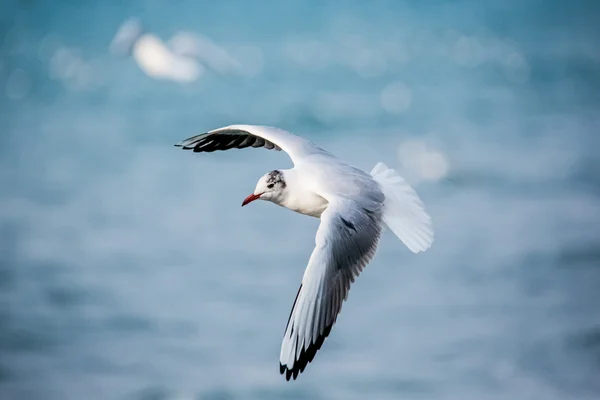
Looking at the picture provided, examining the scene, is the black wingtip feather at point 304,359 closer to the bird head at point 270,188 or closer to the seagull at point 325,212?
the seagull at point 325,212

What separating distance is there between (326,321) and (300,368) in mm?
114

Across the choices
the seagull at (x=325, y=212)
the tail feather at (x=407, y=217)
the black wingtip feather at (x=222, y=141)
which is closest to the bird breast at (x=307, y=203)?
the seagull at (x=325, y=212)

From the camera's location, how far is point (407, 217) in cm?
276

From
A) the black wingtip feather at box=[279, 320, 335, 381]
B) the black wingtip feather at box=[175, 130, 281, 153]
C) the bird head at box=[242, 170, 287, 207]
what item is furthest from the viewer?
the black wingtip feather at box=[175, 130, 281, 153]

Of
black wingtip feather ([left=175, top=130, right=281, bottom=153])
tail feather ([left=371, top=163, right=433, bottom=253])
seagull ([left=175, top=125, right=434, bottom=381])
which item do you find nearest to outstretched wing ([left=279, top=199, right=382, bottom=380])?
seagull ([left=175, top=125, right=434, bottom=381])

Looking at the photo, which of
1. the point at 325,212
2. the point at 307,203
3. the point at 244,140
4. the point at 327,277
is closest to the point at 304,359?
the point at 327,277

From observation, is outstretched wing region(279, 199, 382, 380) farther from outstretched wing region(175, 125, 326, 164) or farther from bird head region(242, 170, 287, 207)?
outstretched wing region(175, 125, 326, 164)

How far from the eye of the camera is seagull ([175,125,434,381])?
2375mm

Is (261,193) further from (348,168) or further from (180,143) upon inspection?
(180,143)

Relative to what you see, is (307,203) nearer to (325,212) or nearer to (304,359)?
(325,212)

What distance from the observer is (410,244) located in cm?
271

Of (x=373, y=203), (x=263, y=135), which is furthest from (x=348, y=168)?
(x=263, y=135)

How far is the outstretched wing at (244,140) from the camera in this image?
9.99 ft

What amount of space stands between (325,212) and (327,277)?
186 millimetres
